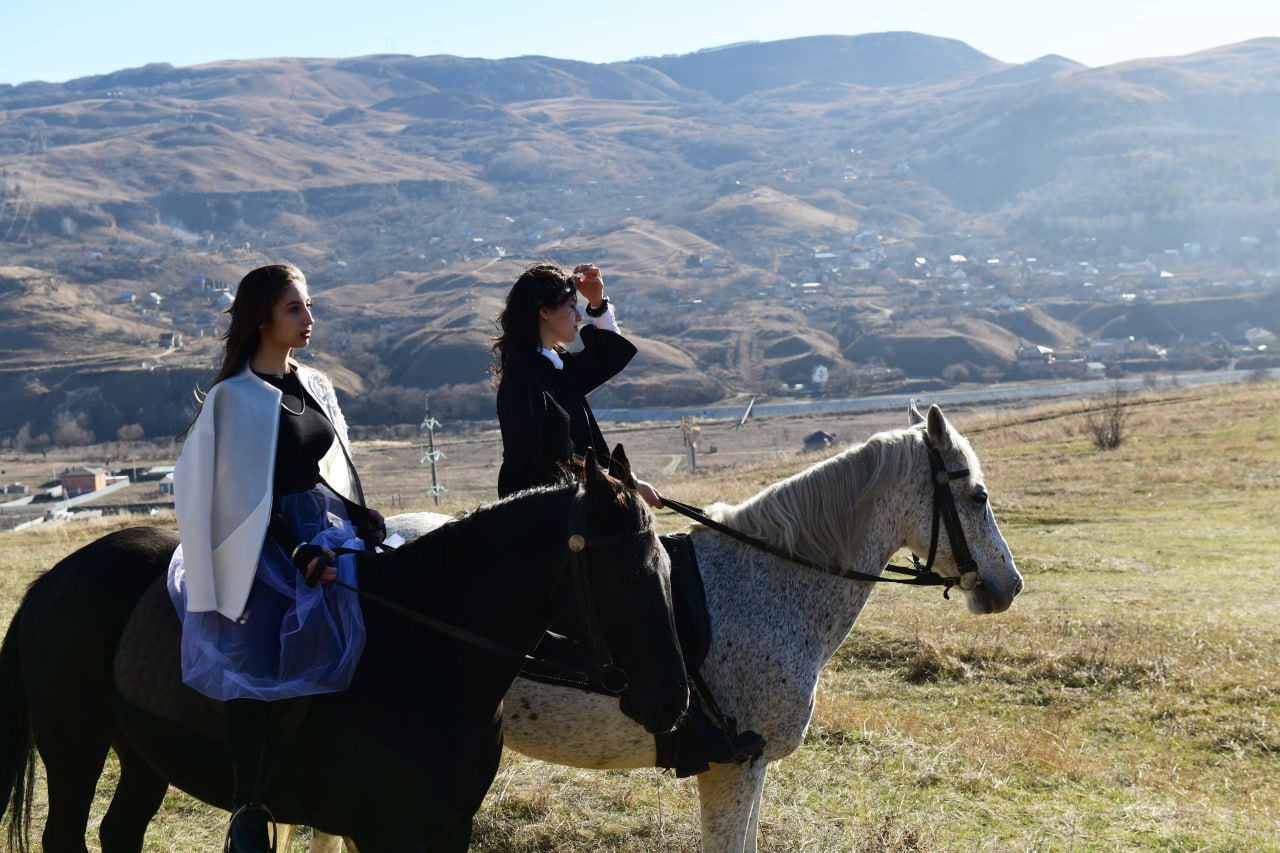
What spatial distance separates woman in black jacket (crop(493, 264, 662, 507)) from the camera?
4.98m

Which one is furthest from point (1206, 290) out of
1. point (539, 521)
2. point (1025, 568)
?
point (539, 521)

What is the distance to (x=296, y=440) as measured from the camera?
14.1ft

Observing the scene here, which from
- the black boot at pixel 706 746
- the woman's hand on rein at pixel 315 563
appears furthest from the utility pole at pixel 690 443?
the woman's hand on rein at pixel 315 563

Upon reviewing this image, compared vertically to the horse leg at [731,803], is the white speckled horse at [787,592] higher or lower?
higher

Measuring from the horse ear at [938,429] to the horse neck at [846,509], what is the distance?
0.38ft

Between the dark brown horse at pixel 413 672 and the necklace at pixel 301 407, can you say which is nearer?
the dark brown horse at pixel 413 672

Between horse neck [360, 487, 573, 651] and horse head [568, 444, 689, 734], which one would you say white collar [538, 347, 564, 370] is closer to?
horse neck [360, 487, 573, 651]

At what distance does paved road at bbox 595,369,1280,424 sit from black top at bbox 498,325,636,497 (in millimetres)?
99606

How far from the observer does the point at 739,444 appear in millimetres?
86000

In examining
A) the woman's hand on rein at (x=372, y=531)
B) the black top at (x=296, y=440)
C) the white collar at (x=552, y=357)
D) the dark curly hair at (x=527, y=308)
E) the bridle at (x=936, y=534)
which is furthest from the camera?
the bridle at (x=936, y=534)

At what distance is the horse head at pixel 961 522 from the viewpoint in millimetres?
5492

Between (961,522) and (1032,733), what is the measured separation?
392 centimetres

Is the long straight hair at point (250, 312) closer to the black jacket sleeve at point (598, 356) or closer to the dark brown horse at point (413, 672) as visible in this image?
the dark brown horse at point (413, 672)

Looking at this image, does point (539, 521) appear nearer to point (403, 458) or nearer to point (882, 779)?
point (882, 779)
